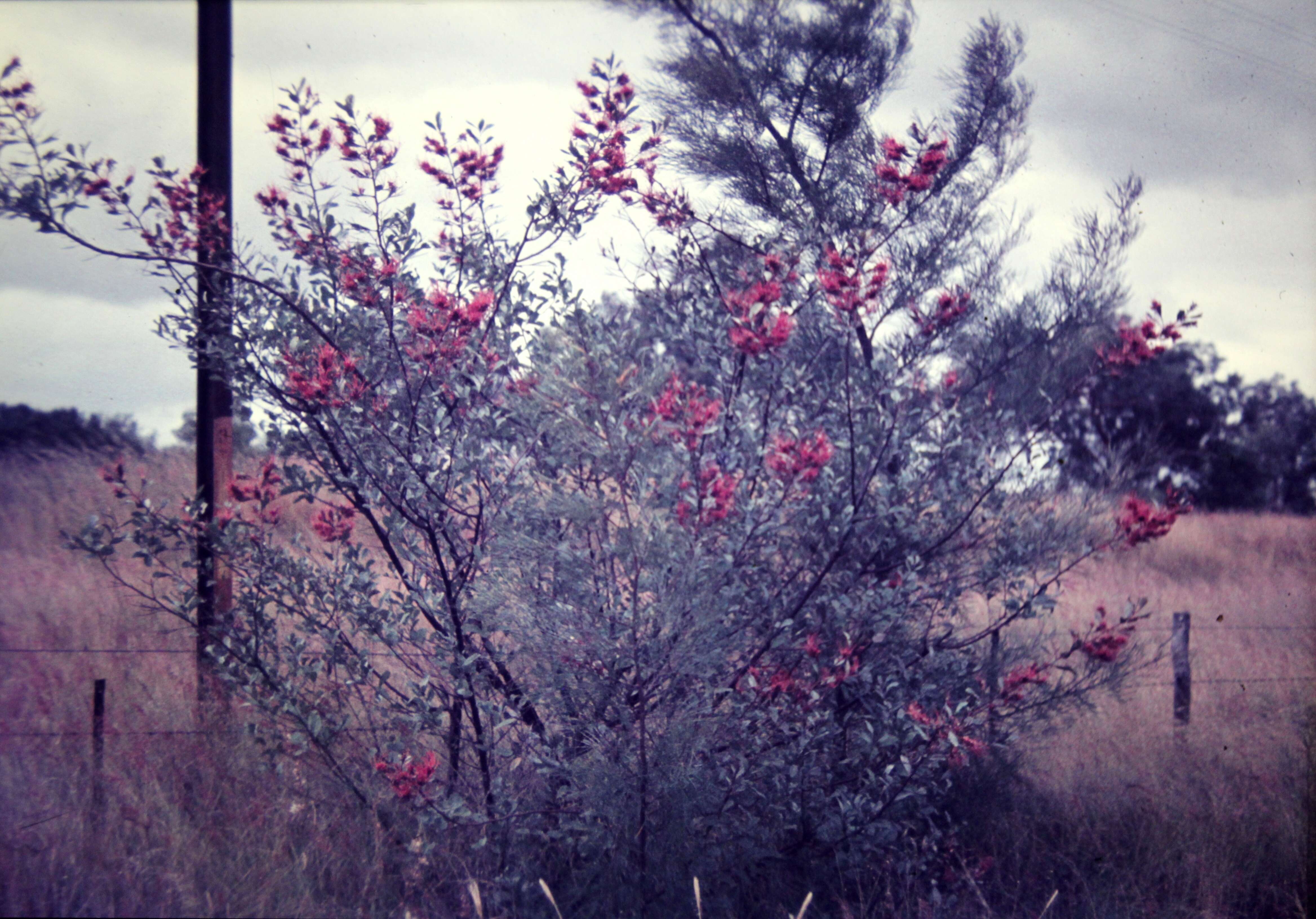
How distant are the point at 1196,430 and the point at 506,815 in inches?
973

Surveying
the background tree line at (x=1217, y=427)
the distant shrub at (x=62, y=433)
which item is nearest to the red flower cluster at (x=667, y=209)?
the distant shrub at (x=62, y=433)

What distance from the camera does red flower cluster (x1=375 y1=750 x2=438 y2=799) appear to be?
92.7 inches

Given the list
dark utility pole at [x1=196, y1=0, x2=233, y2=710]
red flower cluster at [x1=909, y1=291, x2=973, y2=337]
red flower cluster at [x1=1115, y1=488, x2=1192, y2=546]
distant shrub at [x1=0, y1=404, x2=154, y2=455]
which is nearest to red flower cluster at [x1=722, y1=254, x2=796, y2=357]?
red flower cluster at [x1=909, y1=291, x2=973, y2=337]

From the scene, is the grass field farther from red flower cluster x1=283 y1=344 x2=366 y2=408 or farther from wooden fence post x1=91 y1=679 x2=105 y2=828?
red flower cluster x1=283 y1=344 x2=366 y2=408

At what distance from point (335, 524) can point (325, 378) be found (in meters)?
0.70

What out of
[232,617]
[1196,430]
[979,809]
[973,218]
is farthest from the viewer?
[1196,430]

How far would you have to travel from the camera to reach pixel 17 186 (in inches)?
98.0

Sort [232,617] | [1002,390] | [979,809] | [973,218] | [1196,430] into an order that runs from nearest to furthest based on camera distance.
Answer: [232,617] → [979,809] → [1002,390] → [973,218] → [1196,430]

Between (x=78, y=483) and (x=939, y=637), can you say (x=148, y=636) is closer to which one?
(x=78, y=483)

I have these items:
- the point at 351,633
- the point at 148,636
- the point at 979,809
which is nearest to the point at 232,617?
the point at 351,633

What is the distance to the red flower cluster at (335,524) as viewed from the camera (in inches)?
112

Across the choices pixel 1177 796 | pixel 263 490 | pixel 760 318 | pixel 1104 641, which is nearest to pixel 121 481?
pixel 263 490

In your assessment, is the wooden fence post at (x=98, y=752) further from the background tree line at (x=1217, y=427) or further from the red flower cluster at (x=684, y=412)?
the background tree line at (x=1217, y=427)

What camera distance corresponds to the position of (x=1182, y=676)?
5758 mm
